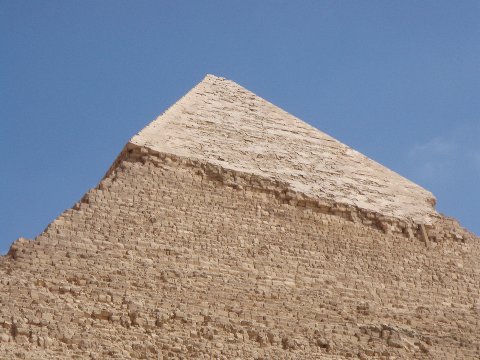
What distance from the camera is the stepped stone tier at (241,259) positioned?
11.4m

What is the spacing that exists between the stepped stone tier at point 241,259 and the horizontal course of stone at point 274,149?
0.02 meters

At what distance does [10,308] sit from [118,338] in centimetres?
98

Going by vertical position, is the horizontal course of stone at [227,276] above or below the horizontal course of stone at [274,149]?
below

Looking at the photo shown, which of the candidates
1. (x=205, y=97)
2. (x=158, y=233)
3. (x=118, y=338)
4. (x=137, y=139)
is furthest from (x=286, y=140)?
(x=118, y=338)

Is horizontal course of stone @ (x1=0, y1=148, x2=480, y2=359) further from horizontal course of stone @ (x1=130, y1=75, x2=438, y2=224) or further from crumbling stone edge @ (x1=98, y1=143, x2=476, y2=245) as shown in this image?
horizontal course of stone @ (x1=130, y1=75, x2=438, y2=224)

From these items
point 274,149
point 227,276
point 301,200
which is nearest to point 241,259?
point 227,276

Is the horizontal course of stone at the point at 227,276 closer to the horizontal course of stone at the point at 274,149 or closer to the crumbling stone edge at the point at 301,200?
the crumbling stone edge at the point at 301,200

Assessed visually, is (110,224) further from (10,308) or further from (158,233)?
(10,308)

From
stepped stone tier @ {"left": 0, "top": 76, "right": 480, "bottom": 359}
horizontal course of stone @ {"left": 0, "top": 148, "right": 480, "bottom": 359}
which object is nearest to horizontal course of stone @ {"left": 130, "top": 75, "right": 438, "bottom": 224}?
stepped stone tier @ {"left": 0, "top": 76, "right": 480, "bottom": 359}

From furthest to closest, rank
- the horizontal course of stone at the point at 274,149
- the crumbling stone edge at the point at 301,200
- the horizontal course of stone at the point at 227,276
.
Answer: the horizontal course of stone at the point at 274,149
the crumbling stone edge at the point at 301,200
the horizontal course of stone at the point at 227,276

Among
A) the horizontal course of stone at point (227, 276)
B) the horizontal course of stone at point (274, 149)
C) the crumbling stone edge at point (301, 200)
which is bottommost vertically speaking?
the horizontal course of stone at point (227, 276)

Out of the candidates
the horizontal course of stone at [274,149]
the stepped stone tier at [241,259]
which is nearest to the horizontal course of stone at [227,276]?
the stepped stone tier at [241,259]

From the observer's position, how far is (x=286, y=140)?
50.1ft

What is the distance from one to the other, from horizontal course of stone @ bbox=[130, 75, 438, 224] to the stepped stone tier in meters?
0.02
